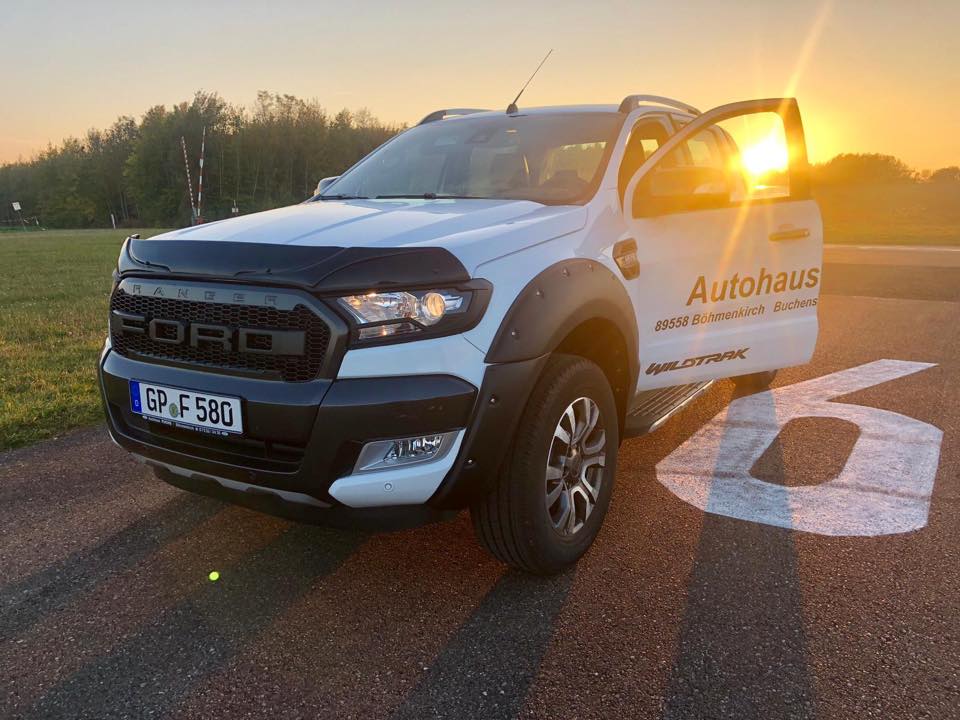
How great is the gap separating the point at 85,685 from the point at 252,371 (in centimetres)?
104

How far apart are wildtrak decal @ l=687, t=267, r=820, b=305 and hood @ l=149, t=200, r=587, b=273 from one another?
92 centimetres

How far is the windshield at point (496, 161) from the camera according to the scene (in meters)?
3.36

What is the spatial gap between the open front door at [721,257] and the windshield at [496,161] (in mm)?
313

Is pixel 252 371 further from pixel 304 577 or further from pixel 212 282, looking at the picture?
pixel 304 577

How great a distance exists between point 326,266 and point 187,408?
2.32 feet

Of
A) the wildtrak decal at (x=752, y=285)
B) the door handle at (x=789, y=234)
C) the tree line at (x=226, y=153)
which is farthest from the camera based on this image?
the tree line at (x=226, y=153)

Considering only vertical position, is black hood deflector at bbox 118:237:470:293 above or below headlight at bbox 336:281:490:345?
above

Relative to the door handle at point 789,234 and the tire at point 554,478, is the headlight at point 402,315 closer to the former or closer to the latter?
the tire at point 554,478

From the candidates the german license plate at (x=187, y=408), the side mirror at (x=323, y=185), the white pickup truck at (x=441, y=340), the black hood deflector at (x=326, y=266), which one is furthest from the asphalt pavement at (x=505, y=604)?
the side mirror at (x=323, y=185)

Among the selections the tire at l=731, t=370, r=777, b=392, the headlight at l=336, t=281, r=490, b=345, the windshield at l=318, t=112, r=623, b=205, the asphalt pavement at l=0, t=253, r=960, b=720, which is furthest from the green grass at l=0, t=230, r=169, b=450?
the tire at l=731, t=370, r=777, b=392

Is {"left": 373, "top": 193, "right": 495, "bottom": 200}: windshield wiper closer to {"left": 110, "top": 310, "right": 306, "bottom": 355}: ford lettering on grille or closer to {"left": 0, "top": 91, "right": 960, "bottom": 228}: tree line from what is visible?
{"left": 110, "top": 310, "right": 306, "bottom": 355}: ford lettering on grille

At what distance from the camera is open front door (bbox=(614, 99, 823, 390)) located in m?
3.22

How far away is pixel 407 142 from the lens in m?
4.22

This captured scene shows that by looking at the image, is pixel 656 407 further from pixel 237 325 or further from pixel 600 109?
pixel 237 325
